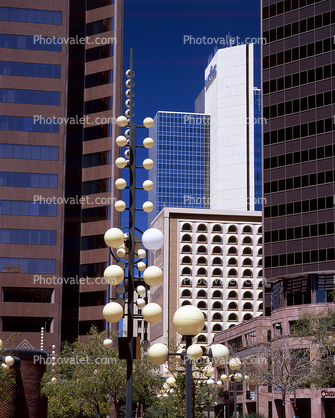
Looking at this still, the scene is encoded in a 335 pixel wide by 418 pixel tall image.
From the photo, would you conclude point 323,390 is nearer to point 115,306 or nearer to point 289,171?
point 289,171

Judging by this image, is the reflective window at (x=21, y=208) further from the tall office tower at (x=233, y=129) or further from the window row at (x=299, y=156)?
the tall office tower at (x=233, y=129)

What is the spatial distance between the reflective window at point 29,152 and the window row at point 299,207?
2851cm

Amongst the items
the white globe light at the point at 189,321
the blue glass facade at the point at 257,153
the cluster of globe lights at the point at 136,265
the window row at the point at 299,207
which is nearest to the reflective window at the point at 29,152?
the window row at the point at 299,207

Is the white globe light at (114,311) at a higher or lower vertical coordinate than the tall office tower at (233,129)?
lower

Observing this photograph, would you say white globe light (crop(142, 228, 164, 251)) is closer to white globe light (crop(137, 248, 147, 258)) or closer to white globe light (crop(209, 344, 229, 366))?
white globe light (crop(137, 248, 147, 258))

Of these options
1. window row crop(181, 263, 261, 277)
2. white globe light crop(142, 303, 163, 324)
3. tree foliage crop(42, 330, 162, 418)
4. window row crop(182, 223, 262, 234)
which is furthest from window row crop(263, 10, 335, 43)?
white globe light crop(142, 303, 163, 324)

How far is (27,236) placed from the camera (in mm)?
78562

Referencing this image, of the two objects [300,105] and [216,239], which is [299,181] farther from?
[216,239]

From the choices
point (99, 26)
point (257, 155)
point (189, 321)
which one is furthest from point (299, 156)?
point (257, 155)

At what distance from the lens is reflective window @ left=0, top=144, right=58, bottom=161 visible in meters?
80.1

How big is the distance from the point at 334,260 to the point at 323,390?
55.5 feet

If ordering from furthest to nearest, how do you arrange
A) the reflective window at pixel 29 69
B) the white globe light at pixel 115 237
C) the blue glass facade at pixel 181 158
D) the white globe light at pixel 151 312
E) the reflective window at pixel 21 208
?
the blue glass facade at pixel 181 158, the reflective window at pixel 29 69, the reflective window at pixel 21 208, the white globe light at pixel 115 237, the white globe light at pixel 151 312

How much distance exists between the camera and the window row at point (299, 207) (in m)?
77.4

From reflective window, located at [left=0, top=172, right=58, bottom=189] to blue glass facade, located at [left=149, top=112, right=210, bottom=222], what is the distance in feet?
375
